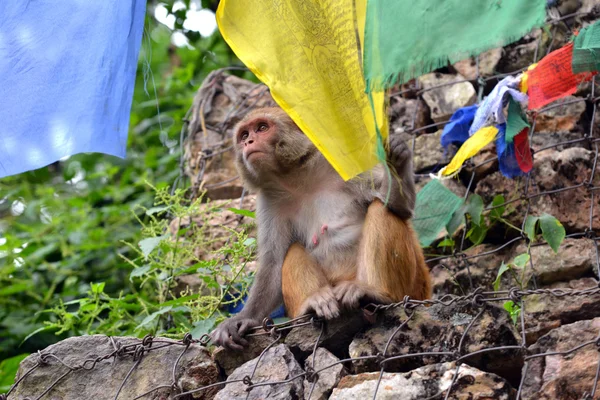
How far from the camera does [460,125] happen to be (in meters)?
5.39

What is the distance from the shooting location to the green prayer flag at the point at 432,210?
543 cm

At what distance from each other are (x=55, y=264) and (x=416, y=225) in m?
3.74

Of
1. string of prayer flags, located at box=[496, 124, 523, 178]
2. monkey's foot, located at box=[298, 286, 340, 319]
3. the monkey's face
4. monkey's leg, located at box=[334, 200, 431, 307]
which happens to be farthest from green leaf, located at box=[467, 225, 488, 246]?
monkey's foot, located at box=[298, 286, 340, 319]

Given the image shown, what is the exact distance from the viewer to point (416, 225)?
5.50m

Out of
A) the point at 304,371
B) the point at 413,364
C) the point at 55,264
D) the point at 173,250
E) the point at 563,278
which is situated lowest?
the point at 563,278

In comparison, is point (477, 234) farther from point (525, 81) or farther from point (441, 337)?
point (441, 337)

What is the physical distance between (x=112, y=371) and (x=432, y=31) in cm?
238

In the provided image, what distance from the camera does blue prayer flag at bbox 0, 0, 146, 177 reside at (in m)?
3.91

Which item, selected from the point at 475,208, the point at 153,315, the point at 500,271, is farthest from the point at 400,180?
the point at 153,315

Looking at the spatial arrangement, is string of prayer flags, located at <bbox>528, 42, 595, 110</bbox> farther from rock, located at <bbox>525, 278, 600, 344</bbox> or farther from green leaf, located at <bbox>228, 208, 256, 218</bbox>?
green leaf, located at <bbox>228, 208, 256, 218</bbox>

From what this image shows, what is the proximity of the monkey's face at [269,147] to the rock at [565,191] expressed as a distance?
153 centimetres

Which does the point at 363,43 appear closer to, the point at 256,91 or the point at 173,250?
the point at 173,250

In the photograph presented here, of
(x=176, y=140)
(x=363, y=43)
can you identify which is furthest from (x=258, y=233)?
(x=176, y=140)

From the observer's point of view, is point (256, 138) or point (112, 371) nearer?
point (112, 371)
